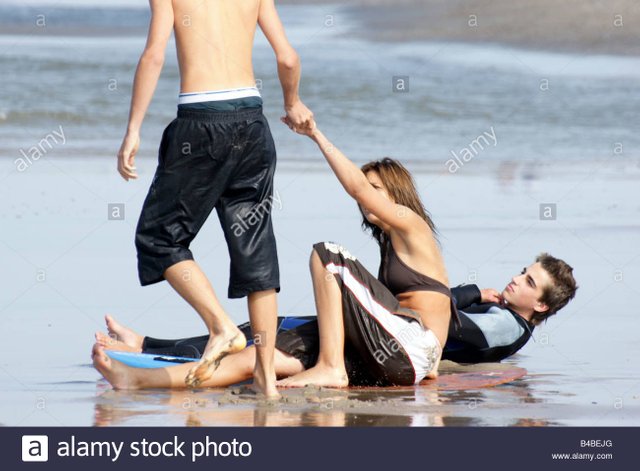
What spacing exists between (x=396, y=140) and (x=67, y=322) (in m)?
6.89

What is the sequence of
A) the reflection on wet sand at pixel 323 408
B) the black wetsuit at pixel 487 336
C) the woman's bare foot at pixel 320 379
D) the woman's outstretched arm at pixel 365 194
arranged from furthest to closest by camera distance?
1. the black wetsuit at pixel 487 336
2. the woman's outstretched arm at pixel 365 194
3. the woman's bare foot at pixel 320 379
4. the reflection on wet sand at pixel 323 408

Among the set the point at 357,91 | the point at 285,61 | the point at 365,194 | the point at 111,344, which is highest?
the point at 357,91

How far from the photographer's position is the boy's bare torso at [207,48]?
4.82 meters

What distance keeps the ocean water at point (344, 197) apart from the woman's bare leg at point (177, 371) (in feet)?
0.26

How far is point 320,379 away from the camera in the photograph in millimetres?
5281

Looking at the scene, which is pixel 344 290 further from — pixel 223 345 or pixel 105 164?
pixel 105 164

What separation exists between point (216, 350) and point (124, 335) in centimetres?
104

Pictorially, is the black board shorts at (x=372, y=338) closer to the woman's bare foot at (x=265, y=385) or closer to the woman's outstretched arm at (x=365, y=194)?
the woman's outstretched arm at (x=365, y=194)

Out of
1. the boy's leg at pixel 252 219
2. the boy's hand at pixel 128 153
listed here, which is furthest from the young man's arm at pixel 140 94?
the boy's leg at pixel 252 219

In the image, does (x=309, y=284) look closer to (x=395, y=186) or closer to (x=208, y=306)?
(x=395, y=186)

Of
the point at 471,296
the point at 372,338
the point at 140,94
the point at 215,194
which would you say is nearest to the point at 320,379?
the point at 372,338

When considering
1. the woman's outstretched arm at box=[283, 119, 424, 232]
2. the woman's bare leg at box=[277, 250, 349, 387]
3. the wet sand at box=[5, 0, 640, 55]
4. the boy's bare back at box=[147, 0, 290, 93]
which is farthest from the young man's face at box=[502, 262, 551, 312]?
the wet sand at box=[5, 0, 640, 55]
